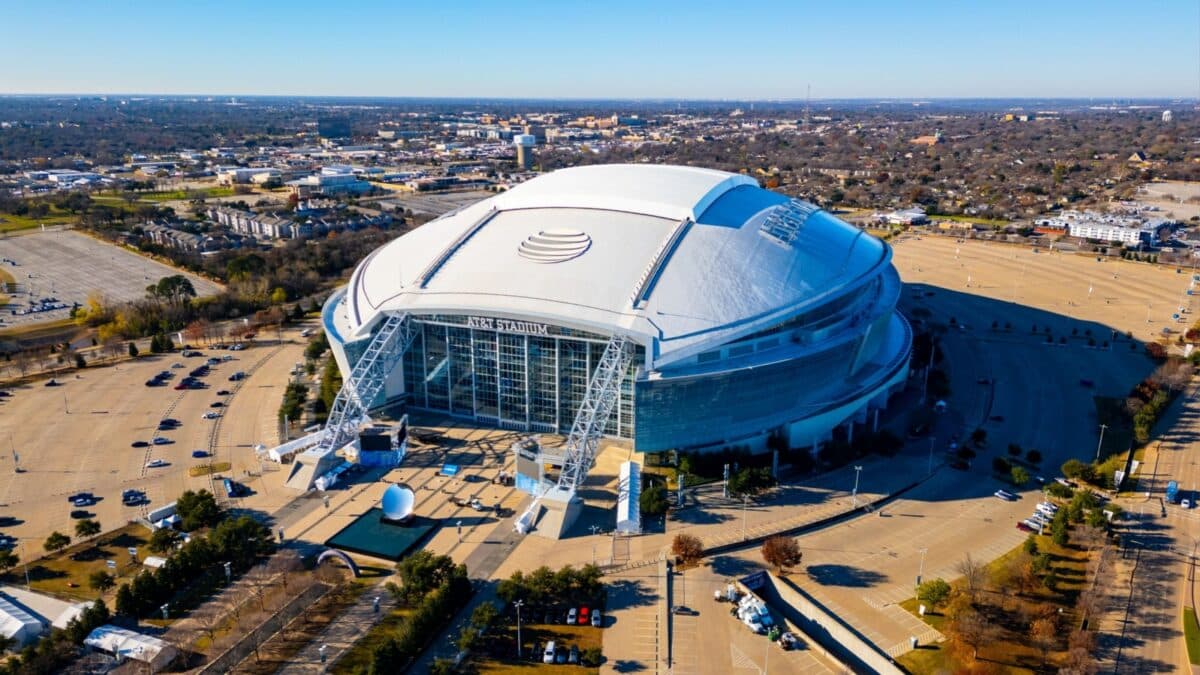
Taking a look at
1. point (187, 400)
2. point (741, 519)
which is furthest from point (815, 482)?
point (187, 400)

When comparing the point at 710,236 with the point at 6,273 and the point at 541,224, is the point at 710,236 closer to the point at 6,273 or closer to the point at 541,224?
the point at 541,224

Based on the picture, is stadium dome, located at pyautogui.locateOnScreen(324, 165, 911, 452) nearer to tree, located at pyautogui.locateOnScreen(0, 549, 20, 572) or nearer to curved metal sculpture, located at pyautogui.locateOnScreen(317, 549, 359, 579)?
curved metal sculpture, located at pyautogui.locateOnScreen(317, 549, 359, 579)

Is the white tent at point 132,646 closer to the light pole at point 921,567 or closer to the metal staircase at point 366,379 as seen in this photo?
the metal staircase at point 366,379

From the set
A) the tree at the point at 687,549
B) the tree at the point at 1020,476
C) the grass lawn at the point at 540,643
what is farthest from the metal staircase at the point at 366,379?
the tree at the point at 1020,476

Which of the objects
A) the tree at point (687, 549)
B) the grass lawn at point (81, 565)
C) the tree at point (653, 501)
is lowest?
the grass lawn at point (81, 565)

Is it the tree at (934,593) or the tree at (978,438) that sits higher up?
the tree at (978,438)

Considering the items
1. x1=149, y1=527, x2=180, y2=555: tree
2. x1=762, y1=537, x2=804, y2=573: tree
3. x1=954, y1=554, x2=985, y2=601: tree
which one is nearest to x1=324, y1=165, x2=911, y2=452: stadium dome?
x1=762, y1=537, x2=804, y2=573: tree

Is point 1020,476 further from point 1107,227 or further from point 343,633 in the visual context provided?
point 1107,227

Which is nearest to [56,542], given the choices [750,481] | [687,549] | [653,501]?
[653,501]
